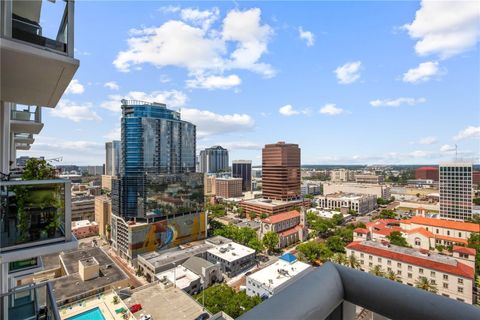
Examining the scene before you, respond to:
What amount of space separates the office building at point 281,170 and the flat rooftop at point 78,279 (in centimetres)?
2752

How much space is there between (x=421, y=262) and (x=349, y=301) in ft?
64.6

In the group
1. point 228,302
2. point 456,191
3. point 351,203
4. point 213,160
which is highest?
point 213,160

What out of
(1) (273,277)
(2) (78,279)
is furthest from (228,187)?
(2) (78,279)

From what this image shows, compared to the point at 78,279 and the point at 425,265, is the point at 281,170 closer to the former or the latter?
the point at 425,265

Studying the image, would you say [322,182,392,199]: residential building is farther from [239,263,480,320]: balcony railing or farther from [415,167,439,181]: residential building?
[239,263,480,320]: balcony railing

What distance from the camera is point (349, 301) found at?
1146mm

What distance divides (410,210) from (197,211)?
38.4 metres

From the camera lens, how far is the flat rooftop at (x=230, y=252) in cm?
2039

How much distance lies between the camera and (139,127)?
25312 mm

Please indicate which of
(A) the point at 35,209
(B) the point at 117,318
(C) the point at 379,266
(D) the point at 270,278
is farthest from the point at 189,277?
(A) the point at 35,209

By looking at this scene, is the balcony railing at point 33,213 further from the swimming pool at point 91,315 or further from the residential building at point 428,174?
the residential building at point 428,174

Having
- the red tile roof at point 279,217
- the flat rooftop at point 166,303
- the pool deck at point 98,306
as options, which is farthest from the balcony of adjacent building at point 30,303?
the red tile roof at point 279,217

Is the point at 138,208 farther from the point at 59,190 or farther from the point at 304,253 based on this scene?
the point at 59,190

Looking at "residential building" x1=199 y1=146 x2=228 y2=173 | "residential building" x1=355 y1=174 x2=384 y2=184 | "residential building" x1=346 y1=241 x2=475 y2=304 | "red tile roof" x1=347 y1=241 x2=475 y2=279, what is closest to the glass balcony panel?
"residential building" x1=346 y1=241 x2=475 y2=304
